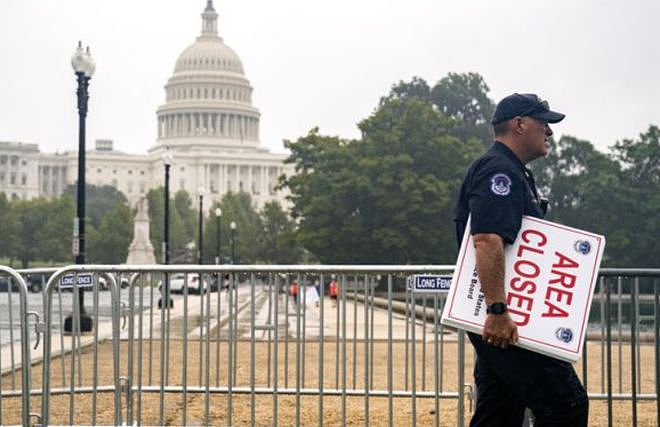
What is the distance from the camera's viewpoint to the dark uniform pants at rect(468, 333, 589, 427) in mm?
5688

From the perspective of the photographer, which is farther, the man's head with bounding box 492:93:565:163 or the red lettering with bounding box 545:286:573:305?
the man's head with bounding box 492:93:565:163

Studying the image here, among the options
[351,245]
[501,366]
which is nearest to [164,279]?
[501,366]

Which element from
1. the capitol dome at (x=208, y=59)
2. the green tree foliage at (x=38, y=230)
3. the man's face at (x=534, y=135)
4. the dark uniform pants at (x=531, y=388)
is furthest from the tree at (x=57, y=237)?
the man's face at (x=534, y=135)

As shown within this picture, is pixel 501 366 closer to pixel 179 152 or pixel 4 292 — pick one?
pixel 4 292

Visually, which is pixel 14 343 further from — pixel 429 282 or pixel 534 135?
pixel 534 135

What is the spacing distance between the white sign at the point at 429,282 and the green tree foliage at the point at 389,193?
45.7 m

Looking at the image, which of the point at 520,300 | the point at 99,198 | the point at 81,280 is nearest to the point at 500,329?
the point at 520,300

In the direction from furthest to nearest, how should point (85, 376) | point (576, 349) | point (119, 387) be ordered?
1. point (85, 376)
2. point (119, 387)
3. point (576, 349)

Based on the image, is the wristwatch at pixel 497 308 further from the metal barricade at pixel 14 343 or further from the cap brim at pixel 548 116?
the metal barricade at pixel 14 343

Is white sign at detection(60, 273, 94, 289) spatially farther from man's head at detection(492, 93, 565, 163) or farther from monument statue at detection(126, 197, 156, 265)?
monument statue at detection(126, 197, 156, 265)

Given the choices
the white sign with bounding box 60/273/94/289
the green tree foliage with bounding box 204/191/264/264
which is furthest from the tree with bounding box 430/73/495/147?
the white sign with bounding box 60/273/94/289

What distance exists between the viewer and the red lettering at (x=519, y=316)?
5.75 meters

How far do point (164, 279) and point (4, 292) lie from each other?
133 inches

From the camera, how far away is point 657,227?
5591 centimetres
